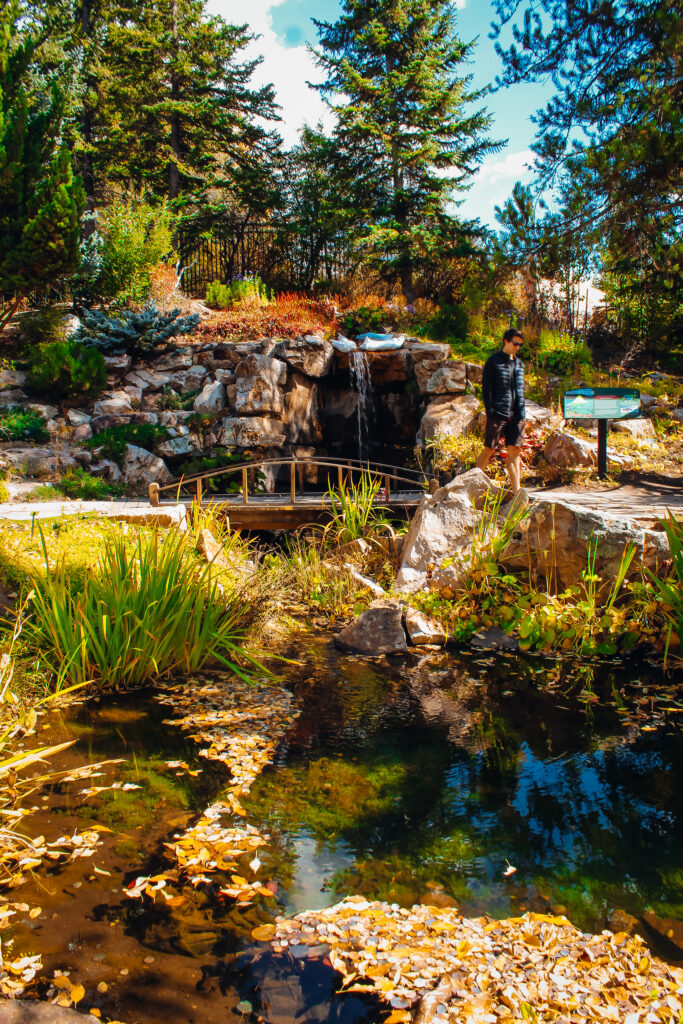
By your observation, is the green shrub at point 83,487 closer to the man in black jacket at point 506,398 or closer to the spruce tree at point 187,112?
the man in black jacket at point 506,398

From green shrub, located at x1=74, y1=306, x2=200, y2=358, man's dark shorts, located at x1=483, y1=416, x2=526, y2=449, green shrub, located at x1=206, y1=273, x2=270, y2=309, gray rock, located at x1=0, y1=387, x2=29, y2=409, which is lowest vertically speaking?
man's dark shorts, located at x1=483, y1=416, x2=526, y2=449

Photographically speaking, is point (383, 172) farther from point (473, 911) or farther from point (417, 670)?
point (473, 911)

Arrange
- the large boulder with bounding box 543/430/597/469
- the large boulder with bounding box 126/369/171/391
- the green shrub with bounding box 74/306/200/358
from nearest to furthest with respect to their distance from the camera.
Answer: the large boulder with bounding box 543/430/597/469 < the large boulder with bounding box 126/369/171/391 < the green shrub with bounding box 74/306/200/358

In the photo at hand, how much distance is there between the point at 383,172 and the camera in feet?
50.1

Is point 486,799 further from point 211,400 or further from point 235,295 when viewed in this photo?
point 235,295

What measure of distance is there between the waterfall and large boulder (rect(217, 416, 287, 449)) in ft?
5.15

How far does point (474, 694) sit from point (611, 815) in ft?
4.93

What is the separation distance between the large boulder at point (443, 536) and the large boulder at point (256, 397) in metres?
5.03

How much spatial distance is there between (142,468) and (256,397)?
87.7 inches

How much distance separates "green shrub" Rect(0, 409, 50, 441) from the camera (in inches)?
401

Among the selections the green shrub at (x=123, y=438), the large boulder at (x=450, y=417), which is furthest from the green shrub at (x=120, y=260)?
the large boulder at (x=450, y=417)

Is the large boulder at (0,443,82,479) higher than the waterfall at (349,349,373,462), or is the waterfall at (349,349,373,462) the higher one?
the waterfall at (349,349,373,462)

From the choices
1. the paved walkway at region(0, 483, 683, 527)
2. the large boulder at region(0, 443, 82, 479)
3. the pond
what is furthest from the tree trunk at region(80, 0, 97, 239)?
the pond

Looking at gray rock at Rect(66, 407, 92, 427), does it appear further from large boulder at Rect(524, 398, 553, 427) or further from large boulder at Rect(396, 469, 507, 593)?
large boulder at Rect(524, 398, 553, 427)
